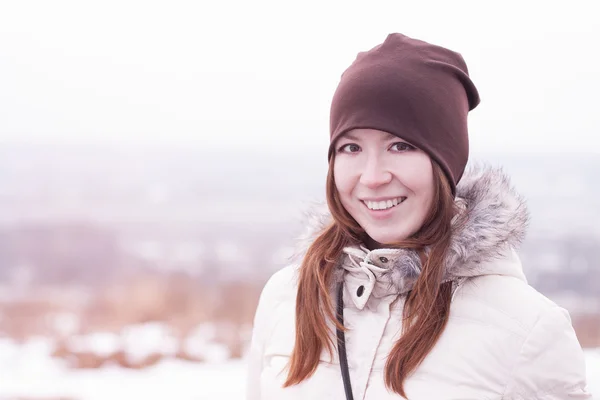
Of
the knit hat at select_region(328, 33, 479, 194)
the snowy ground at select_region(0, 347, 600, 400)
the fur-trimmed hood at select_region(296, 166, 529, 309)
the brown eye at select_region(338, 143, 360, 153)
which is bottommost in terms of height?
the snowy ground at select_region(0, 347, 600, 400)

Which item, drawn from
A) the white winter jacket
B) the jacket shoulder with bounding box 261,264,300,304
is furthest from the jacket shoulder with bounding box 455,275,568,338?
the jacket shoulder with bounding box 261,264,300,304

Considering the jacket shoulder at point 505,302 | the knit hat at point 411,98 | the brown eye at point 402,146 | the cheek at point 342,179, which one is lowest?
the jacket shoulder at point 505,302

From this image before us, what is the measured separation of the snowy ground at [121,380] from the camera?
99.6 inches

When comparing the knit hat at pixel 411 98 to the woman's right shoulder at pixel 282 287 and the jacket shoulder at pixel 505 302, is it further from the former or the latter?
the woman's right shoulder at pixel 282 287

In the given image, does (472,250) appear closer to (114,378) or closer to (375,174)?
(375,174)

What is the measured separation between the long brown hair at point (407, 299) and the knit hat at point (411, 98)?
0.17 ft

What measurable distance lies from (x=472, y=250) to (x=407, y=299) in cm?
14

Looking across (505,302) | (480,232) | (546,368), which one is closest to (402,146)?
(480,232)

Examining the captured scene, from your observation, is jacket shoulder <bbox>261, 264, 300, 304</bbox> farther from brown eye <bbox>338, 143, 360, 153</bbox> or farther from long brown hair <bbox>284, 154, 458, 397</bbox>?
brown eye <bbox>338, 143, 360, 153</bbox>

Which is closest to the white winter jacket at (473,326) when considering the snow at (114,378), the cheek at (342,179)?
the cheek at (342,179)

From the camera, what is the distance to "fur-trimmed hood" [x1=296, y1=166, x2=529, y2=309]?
966mm

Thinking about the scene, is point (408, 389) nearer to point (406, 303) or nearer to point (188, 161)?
point (406, 303)

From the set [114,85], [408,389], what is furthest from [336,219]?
[114,85]

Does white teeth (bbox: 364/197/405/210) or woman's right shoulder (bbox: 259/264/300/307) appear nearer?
white teeth (bbox: 364/197/405/210)
